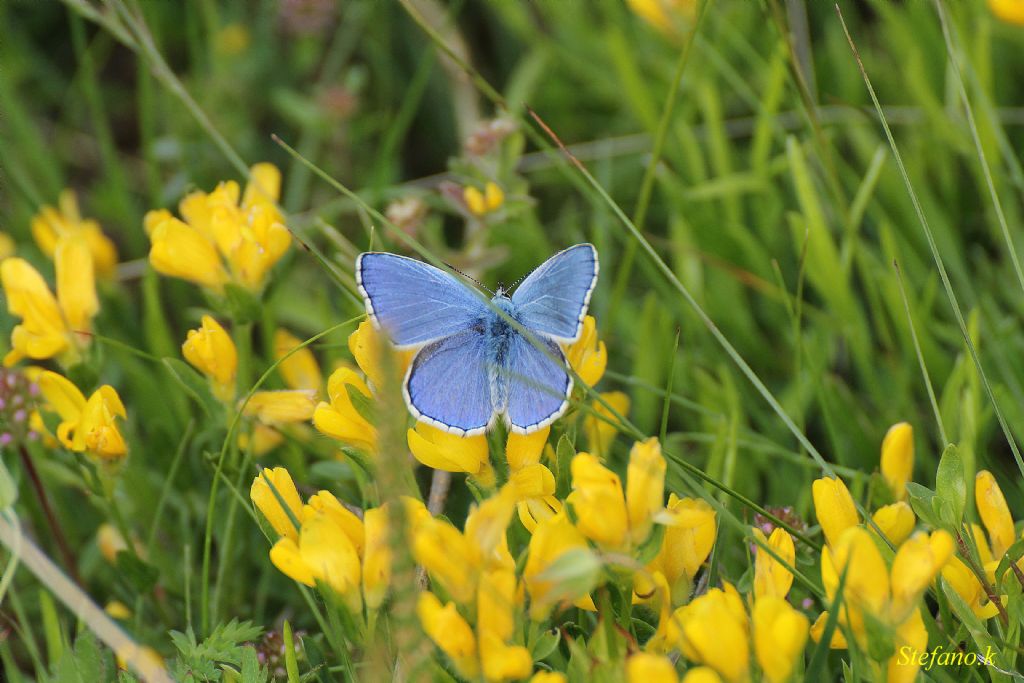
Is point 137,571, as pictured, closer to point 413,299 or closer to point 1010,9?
point 413,299

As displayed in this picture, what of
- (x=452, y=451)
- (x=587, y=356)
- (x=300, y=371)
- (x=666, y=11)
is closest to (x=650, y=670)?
(x=452, y=451)

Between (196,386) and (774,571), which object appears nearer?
(774,571)

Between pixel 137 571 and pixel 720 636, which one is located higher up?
pixel 720 636

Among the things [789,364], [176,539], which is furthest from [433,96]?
[176,539]

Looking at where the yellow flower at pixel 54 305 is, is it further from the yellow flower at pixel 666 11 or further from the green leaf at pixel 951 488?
the yellow flower at pixel 666 11

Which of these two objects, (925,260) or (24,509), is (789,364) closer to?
(925,260)

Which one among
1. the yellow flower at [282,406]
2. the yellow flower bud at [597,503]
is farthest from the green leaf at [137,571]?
the yellow flower bud at [597,503]
